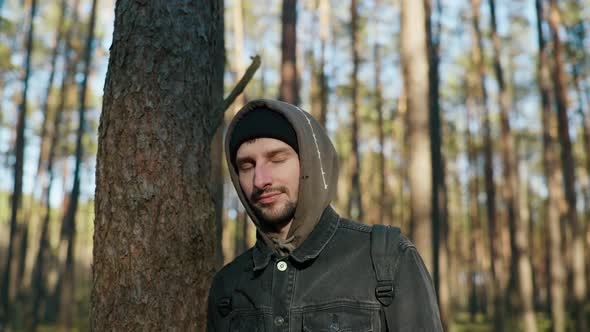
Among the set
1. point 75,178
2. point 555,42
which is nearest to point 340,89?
point 555,42

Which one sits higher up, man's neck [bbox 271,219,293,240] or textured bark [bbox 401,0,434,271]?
textured bark [bbox 401,0,434,271]

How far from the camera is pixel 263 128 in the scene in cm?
228

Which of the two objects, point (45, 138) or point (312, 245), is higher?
point (45, 138)

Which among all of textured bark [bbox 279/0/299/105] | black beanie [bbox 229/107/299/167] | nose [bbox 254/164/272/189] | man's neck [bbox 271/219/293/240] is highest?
textured bark [bbox 279/0/299/105]

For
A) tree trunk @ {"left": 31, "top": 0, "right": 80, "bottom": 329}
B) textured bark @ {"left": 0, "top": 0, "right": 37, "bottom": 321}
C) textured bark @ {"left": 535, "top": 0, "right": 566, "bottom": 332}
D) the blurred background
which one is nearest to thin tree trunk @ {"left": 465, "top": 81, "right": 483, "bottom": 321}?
the blurred background

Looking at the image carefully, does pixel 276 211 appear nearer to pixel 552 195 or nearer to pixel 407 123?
pixel 407 123

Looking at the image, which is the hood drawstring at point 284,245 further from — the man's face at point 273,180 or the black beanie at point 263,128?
the black beanie at point 263,128

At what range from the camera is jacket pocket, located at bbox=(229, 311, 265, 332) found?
220 centimetres

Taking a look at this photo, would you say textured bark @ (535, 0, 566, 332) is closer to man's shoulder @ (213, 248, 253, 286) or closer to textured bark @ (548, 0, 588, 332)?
textured bark @ (548, 0, 588, 332)

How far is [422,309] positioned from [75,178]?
13.6 m

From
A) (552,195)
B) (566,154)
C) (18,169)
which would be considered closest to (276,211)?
(18,169)

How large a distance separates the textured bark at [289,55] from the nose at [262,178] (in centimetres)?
899

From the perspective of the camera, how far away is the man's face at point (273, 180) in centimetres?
221

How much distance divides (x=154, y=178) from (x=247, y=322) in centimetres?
73
